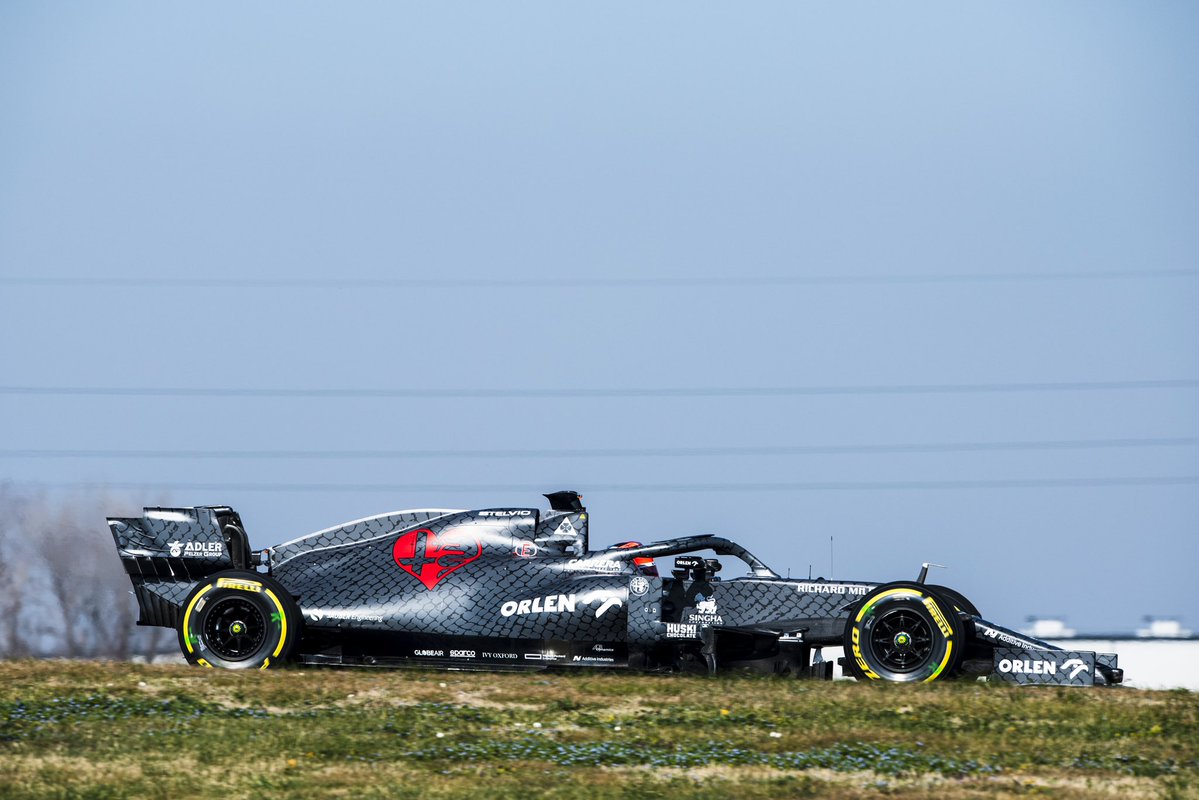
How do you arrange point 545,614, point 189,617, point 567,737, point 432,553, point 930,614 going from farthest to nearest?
point 432,553
point 189,617
point 545,614
point 930,614
point 567,737

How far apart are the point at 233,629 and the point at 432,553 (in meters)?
1.96

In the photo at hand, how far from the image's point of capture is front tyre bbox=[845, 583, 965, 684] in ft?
46.5

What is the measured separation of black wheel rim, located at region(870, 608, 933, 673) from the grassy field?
0.60 m

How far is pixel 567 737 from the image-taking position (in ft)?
38.6

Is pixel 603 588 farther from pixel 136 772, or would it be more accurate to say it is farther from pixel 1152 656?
pixel 1152 656

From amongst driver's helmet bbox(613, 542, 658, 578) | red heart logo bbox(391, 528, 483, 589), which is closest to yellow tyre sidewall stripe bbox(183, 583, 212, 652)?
red heart logo bbox(391, 528, 483, 589)

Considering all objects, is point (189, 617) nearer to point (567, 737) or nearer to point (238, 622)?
point (238, 622)

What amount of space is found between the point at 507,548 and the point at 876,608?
3.59m

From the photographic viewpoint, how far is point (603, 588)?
1488 centimetres

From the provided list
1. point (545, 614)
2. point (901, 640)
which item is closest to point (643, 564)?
point (545, 614)

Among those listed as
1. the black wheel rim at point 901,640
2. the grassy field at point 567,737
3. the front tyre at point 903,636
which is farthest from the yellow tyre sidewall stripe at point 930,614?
the grassy field at point 567,737

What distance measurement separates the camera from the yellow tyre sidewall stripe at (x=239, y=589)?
14.8 m

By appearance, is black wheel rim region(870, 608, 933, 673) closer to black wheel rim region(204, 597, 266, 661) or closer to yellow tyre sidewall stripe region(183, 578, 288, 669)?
yellow tyre sidewall stripe region(183, 578, 288, 669)

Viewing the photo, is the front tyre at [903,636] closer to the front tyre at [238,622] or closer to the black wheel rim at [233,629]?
the front tyre at [238,622]
